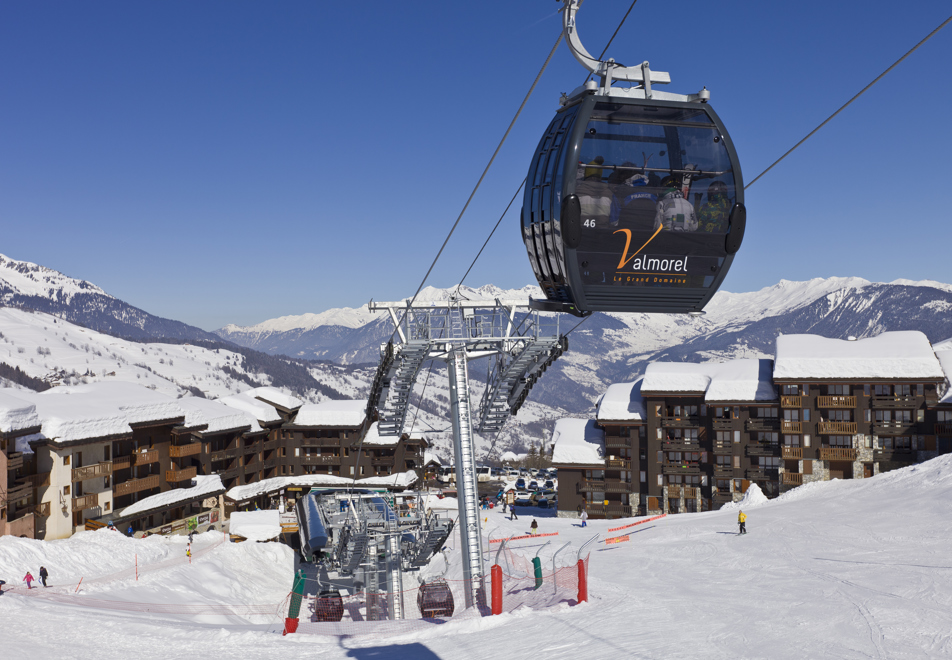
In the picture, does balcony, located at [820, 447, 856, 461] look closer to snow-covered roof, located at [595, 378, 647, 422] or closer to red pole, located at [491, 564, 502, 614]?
snow-covered roof, located at [595, 378, 647, 422]

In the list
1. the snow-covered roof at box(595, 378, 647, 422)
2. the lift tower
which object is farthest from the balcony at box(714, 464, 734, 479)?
the lift tower

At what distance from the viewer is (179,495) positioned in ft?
180

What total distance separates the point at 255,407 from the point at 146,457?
81.1 ft

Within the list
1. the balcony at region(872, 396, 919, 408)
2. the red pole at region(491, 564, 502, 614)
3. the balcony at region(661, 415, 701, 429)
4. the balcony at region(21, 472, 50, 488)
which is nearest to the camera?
the red pole at region(491, 564, 502, 614)

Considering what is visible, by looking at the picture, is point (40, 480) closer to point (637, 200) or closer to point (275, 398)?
point (275, 398)

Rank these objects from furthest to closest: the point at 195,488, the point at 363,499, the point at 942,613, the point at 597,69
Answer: the point at 195,488, the point at 363,499, the point at 942,613, the point at 597,69

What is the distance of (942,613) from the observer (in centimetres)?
1761

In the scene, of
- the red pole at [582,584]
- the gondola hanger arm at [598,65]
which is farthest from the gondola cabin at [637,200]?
the red pole at [582,584]

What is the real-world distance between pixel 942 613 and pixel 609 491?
53.3 metres

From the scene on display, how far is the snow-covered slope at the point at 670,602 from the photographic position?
15664mm

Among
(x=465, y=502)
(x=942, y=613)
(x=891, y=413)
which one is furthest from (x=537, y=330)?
(x=891, y=413)

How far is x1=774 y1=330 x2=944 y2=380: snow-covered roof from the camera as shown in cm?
5834

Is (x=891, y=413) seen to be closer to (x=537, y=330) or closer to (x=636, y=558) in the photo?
(x=636, y=558)

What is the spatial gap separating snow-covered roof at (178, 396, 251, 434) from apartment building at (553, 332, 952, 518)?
3223 cm
